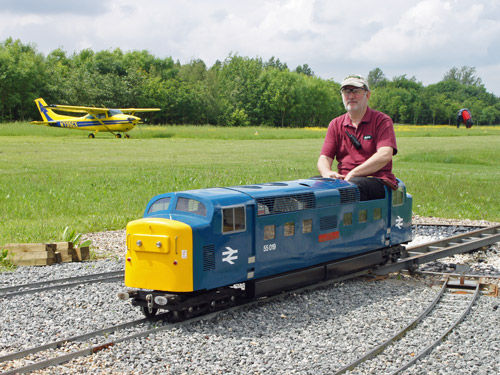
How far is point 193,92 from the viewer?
99.2 metres

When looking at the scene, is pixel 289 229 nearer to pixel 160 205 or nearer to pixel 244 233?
pixel 244 233

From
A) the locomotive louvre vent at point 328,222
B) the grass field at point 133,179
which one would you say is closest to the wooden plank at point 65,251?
the grass field at point 133,179

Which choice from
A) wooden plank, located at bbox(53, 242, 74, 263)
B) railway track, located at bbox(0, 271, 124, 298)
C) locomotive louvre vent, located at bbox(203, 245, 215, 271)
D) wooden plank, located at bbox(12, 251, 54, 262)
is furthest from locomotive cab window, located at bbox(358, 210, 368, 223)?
wooden plank, located at bbox(12, 251, 54, 262)

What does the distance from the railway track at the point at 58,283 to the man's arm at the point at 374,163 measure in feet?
14.6

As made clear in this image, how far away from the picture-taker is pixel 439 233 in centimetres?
1520

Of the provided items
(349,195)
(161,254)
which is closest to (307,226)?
(349,195)

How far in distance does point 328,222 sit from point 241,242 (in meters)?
1.91

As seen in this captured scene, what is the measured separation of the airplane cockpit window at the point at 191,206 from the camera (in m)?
7.53

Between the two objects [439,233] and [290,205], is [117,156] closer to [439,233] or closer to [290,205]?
[439,233]

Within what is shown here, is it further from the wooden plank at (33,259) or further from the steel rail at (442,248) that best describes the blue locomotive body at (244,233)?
the wooden plank at (33,259)

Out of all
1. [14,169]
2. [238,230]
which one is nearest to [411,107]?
[14,169]

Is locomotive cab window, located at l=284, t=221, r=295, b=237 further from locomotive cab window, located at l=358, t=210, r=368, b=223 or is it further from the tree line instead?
the tree line

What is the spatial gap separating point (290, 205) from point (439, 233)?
8.11 meters

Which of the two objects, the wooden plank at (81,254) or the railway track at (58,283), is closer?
the railway track at (58,283)
